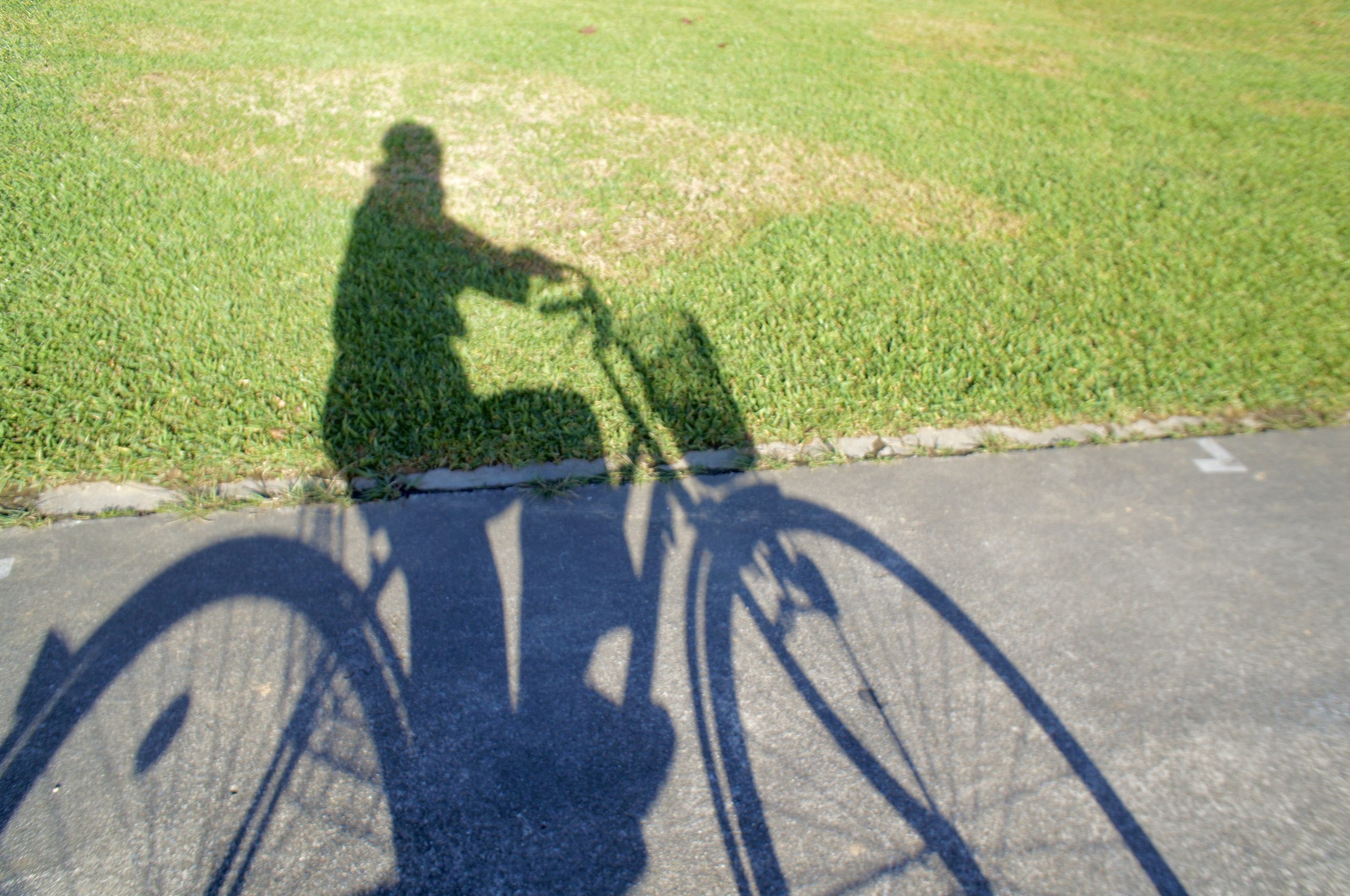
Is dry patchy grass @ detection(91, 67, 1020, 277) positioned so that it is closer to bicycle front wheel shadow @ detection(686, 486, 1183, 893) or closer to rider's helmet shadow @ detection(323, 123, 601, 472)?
rider's helmet shadow @ detection(323, 123, 601, 472)

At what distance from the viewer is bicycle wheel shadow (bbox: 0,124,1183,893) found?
248 centimetres

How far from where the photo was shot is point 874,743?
9.14ft

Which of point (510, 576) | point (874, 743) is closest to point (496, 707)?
point (510, 576)

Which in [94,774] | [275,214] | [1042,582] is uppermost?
[275,214]

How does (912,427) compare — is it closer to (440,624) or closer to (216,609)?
(440,624)

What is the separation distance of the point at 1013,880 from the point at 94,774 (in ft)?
10.1

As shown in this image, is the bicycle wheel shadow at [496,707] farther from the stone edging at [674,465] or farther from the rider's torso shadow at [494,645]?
the stone edging at [674,465]

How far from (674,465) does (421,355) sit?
5.77 ft

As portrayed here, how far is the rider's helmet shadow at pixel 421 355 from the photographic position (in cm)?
396

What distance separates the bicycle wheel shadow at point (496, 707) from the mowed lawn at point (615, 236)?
636 millimetres

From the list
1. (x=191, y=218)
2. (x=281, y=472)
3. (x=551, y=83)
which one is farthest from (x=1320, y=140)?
(x=191, y=218)

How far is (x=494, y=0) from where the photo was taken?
9969 mm

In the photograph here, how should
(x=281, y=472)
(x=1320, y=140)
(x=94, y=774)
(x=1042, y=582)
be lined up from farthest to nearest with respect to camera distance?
1. (x=1320, y=140)
2. (x=281, y=472)
3. (x=1042, y=582)
4. (x=94, y=774)

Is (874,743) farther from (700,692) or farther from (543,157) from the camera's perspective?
(543,157)
